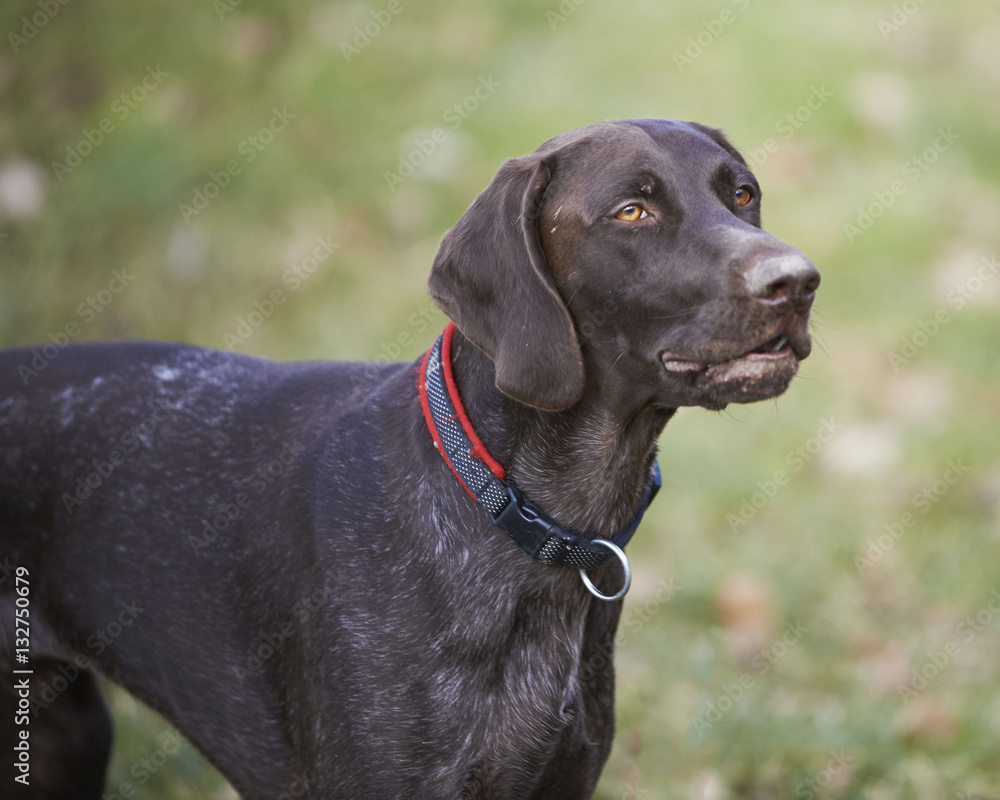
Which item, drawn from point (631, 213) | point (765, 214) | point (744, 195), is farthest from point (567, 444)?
point (765, 214)

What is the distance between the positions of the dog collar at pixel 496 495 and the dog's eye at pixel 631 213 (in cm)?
65

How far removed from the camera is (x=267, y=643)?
3.31m

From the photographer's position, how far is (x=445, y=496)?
3.06 m

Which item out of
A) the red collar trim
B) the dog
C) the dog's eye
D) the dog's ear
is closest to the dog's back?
the dog

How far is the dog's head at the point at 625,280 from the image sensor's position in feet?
9.20

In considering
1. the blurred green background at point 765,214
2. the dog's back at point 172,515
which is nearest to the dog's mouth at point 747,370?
the dog's back at point 172,515

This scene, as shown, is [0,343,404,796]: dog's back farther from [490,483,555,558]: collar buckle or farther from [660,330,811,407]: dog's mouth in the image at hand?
[660,330,811,407]: dog's mouth

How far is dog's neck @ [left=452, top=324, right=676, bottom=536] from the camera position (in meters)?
3.07

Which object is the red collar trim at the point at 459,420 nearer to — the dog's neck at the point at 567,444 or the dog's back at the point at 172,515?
the dog's neck at the point at 567,444

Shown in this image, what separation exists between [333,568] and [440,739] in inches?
22.4

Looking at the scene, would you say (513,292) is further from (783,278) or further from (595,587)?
(595,587)

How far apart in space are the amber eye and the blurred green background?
7.34 ft

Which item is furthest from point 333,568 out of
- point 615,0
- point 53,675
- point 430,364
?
point 615,0

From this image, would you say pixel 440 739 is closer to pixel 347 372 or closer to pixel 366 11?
pixel 347 372
